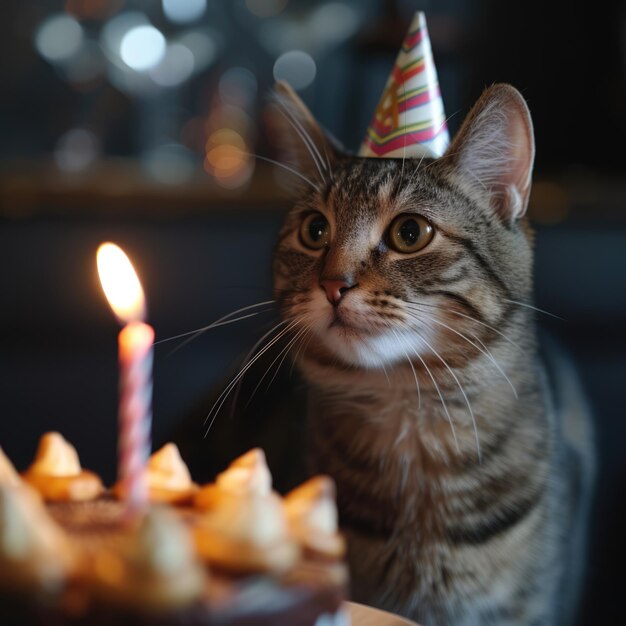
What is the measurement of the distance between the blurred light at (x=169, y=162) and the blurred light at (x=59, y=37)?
1.55 feet

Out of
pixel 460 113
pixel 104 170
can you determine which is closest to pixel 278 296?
pixel 460 113

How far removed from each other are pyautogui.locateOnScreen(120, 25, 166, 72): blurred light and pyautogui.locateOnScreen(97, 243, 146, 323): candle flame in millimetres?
2498

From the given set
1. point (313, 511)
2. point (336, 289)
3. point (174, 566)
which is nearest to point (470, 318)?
point (336, 289)

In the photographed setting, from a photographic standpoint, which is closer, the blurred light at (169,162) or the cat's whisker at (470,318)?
the cat's whisker at (470,318)

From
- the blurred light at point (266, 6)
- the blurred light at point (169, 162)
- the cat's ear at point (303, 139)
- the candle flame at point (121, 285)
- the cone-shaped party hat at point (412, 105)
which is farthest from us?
the blurred light at point (266, 6)

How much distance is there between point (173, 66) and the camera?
9.62ft

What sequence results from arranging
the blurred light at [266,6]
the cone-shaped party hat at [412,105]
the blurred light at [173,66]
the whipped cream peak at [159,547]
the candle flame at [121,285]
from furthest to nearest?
the blurred light at [266,6] < the blurred light at [173,66] < the cone-shaped party hat at [412,105] < the candle flame at [121,285] < the whipped cream peak at [159,547]

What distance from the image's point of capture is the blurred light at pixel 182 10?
9.32ft

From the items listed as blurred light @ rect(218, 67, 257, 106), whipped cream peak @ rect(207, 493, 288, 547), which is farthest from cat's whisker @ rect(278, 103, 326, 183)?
blurred light @ rect(218, 67, 257, 106)

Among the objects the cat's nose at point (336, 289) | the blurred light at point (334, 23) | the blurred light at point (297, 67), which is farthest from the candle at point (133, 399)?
the blurred light at point (334, 23)

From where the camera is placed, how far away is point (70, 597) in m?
0.40

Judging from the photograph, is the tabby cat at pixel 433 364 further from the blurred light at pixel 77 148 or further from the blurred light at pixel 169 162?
the blurred light at pixel 77 148

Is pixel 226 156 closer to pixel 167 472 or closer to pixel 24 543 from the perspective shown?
pixel 167 472

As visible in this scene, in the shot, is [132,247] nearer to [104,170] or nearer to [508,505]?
[104,170]
